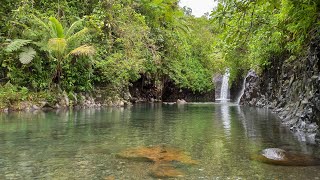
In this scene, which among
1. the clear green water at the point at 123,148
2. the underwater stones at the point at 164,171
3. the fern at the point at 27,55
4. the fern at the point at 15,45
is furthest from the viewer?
the fern at the point at 27,55

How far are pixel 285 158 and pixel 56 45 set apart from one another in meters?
13.5

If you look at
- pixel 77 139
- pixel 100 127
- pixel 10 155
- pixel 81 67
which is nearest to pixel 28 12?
pixel 81 67

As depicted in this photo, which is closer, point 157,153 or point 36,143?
point 157,153

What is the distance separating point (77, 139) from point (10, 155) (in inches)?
75.7

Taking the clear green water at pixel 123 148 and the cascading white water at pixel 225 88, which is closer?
the clear green water at pixel 123 148

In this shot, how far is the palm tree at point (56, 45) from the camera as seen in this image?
1644cm

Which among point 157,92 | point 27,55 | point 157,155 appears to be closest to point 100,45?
point 27,55

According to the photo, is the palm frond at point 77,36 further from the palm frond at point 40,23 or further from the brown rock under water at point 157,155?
the brown rock under water at point 157,155

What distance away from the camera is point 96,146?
699 cm

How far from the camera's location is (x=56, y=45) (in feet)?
55.4

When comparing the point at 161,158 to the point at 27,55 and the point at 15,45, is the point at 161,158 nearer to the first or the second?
the point at 15,45

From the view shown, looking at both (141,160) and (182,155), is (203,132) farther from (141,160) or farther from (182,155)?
(141,160)

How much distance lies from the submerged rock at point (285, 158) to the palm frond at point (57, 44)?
12864 millimetres

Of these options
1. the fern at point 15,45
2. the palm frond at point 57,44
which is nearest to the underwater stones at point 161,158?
the fern at point 15,45
